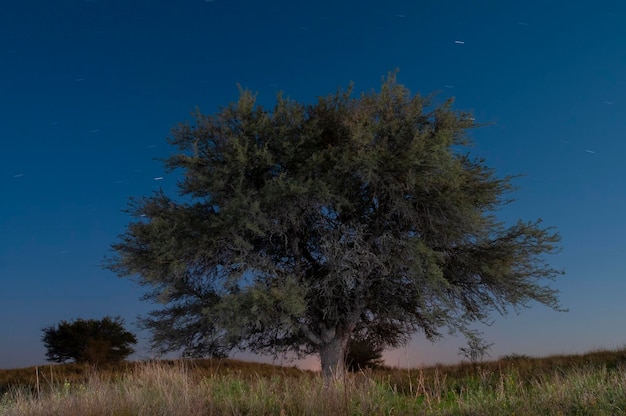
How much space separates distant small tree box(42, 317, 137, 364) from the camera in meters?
26.2

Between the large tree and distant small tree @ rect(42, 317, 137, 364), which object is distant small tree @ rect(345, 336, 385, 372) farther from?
distant small tree @ rect(42, 317, 137, 364)

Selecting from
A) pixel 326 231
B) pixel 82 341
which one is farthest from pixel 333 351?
pixel 82 341

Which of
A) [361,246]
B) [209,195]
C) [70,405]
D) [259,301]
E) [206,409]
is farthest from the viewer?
[209,195]

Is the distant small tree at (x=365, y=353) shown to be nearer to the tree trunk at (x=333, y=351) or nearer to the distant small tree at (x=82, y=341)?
the tree trunk at (x=333, y=351)

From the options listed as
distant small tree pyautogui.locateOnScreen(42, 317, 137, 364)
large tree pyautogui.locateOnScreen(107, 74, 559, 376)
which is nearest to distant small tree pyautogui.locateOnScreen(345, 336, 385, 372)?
large tree pyautogui.locateOnScreen(107, 74, 559, 376)

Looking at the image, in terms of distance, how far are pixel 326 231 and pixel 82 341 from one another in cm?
1600

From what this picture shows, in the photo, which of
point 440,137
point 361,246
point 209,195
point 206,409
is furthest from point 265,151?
point 206,409

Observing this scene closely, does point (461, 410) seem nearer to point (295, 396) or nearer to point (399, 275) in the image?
point (295, 396)

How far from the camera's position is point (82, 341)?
2648 cm

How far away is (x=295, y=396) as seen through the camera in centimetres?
828

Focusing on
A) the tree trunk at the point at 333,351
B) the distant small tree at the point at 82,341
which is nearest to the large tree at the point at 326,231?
the tree trunk at the point at 333,351

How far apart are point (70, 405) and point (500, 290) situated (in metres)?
12.2

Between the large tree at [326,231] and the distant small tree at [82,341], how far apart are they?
436 inches

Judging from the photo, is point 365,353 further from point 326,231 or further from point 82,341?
point 82,341
